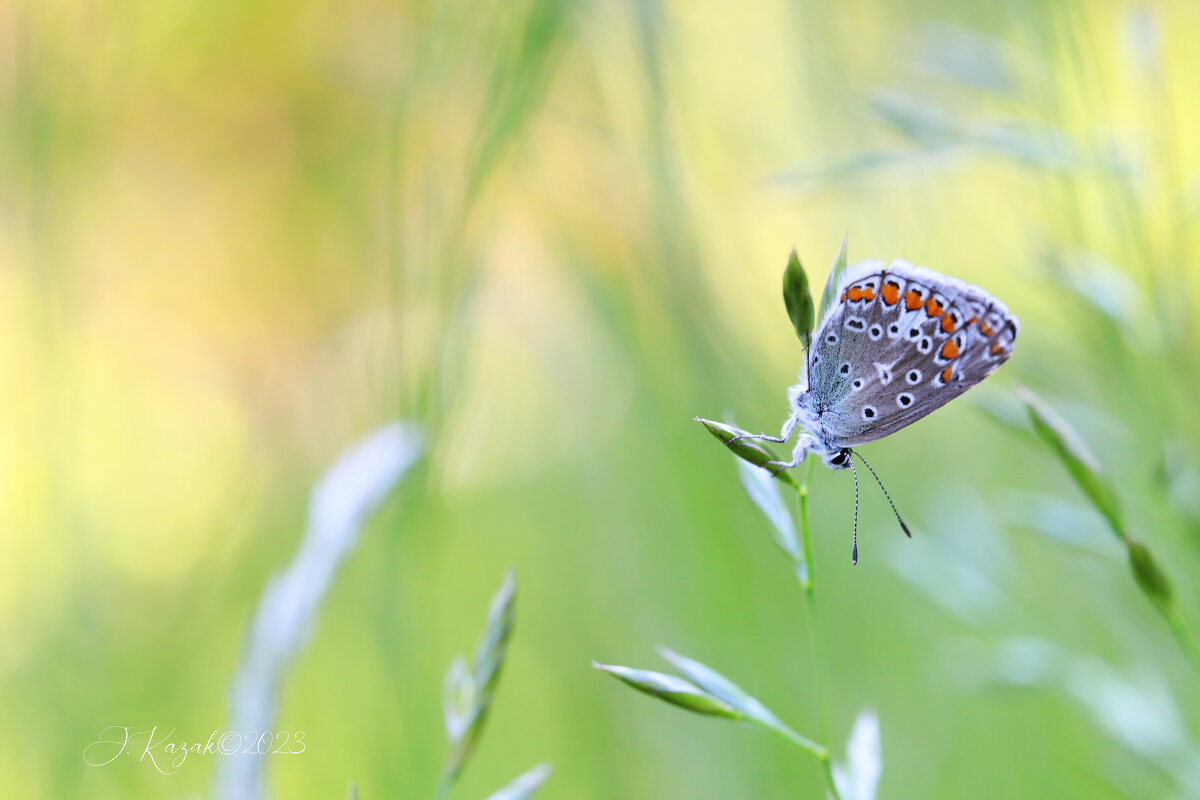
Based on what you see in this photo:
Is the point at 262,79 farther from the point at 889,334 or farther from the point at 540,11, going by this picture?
the point at 889,334

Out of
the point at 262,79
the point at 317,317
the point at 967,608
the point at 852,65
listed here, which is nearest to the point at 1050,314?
the point at 852,65

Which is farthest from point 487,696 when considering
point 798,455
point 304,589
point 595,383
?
point 595,383

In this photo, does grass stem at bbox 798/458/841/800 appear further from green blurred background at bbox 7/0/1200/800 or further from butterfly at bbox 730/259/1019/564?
green blurred background at bbox 7/0/1200/800

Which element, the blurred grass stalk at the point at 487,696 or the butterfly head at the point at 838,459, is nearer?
the blurred grass stalk at the point at 487,696

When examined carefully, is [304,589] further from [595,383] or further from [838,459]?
[595,383]

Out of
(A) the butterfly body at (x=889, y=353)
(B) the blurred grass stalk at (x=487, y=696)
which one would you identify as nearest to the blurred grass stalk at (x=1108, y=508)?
(A) the butterfly body at (x=889, y=353)

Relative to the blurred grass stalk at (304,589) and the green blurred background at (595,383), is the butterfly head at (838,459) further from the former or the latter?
the blurred grass stalk at (304,589)
